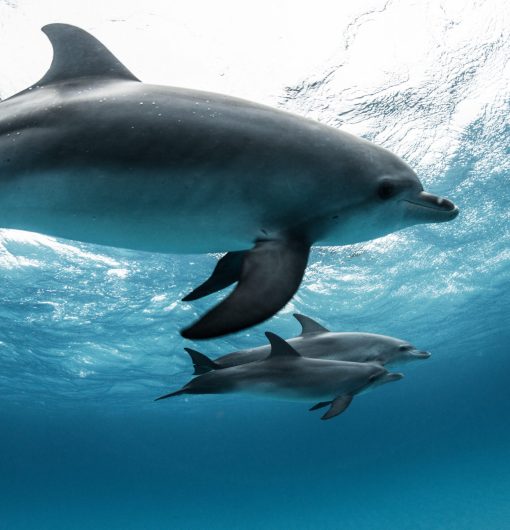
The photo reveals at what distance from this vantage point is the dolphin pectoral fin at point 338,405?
7.69 metres

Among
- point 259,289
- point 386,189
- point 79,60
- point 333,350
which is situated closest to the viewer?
point 259,289

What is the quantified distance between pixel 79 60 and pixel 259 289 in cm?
207

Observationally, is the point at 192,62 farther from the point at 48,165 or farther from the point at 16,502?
the point at 16,502

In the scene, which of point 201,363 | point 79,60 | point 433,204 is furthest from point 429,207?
point 201,363

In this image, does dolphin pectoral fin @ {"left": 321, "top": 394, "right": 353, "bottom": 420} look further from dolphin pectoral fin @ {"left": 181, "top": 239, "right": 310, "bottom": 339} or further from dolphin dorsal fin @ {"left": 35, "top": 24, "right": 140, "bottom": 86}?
dolphin dorsal fin @ {"left": 35, "top": 24, "right": 140, "bottom": 86}

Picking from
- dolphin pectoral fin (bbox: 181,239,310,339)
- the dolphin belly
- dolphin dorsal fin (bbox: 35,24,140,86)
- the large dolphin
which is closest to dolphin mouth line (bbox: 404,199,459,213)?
the large dolphin

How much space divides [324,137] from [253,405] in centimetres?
6339

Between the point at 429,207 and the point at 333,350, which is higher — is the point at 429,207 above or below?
above

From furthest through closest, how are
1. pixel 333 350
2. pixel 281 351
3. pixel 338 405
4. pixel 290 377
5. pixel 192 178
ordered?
pixel 333 350
pixel 338 405
pixel 281 351
pixel 290 377
pixel 192 178

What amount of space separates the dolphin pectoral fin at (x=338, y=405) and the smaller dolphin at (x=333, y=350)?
1.97 feet

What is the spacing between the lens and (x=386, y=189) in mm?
3084

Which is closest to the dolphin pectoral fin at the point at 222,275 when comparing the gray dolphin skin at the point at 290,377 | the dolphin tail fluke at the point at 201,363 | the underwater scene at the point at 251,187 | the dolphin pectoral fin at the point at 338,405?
the underwater scene at the point at 251,187

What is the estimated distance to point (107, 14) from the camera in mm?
8281

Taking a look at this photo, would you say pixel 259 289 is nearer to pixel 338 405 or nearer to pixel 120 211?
pixel 120 211
